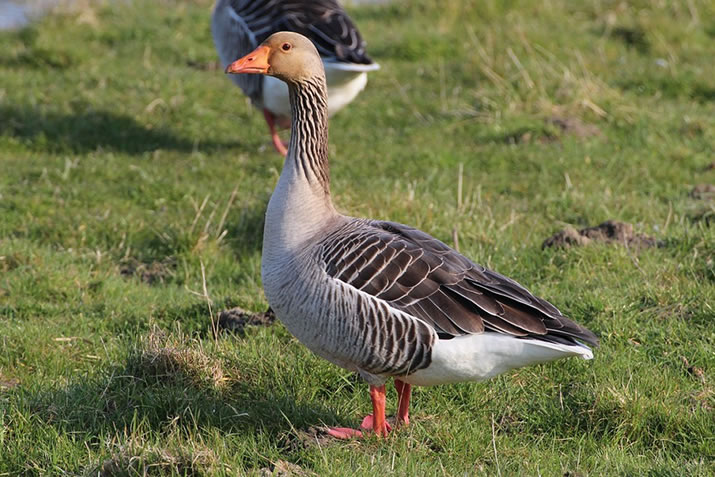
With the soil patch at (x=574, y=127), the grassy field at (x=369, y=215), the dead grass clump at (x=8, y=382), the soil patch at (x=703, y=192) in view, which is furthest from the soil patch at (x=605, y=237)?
the dead grass clump at (x=8, y=382)

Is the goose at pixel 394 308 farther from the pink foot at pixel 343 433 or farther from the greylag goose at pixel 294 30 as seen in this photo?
the greylag goose at pixel 294 30

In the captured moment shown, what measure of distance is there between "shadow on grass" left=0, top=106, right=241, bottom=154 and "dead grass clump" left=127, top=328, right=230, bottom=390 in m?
4.66

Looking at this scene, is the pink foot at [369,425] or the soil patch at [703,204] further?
the soil patch at [703,204]

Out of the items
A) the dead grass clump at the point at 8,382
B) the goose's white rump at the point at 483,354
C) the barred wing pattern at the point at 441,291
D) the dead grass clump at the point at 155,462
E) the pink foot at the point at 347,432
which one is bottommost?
the dead grass clump at the point at 8,382

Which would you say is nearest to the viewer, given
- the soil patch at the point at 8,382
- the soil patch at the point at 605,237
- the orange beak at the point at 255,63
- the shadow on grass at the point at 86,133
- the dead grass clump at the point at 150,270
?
the orange beak at the point at 255,63

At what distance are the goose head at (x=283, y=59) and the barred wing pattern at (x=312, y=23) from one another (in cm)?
364

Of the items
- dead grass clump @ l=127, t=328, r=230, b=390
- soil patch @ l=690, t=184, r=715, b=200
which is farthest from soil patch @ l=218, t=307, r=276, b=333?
soil patch @ l=690, t=184, r=715, b=200

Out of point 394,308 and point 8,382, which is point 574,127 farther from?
point 8,382

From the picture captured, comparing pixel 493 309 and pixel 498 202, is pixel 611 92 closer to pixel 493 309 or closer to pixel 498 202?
pixel 498 202

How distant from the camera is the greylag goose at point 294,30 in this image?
873cm

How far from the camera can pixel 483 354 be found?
4.53m

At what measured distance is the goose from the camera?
453 cm

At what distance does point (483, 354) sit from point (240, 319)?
2.02 meters

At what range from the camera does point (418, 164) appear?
906 cm
